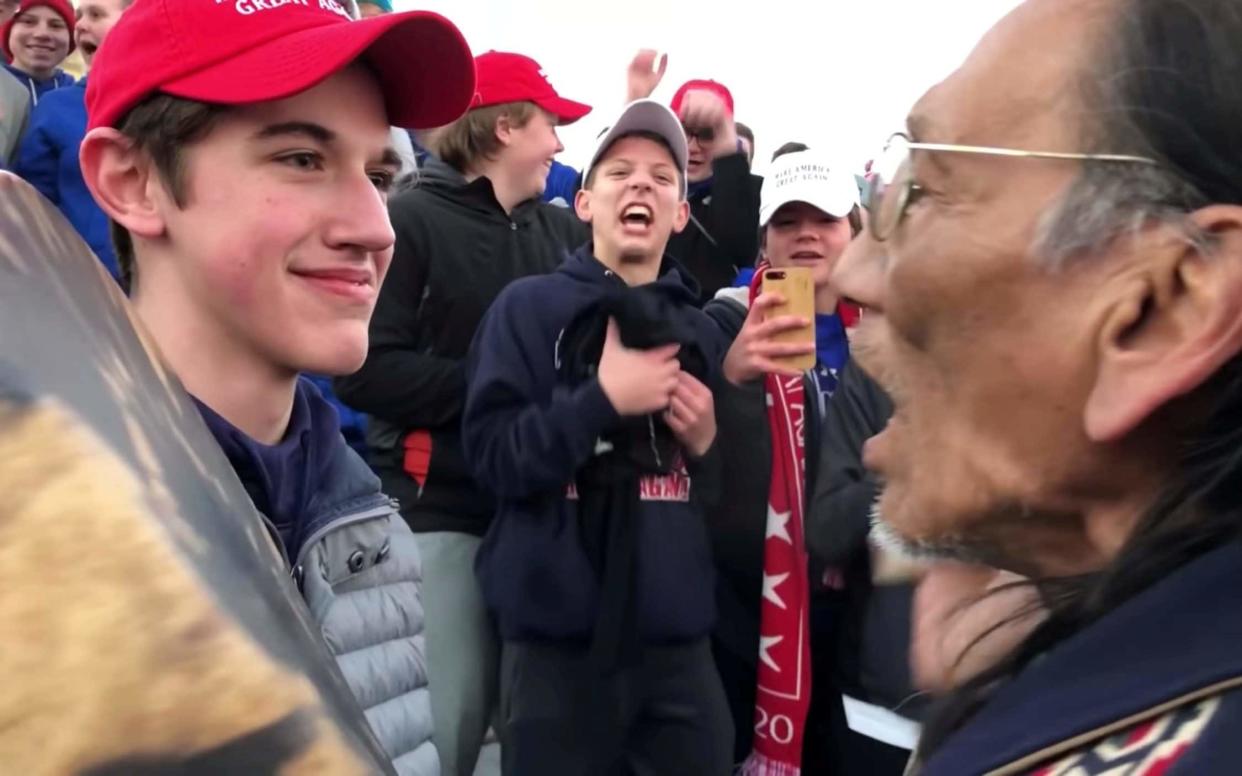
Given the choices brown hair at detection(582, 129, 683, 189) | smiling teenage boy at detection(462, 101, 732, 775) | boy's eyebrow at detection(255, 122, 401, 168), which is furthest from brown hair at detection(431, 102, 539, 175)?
boy's eyebrow at detection(255, 122, 401, 168)

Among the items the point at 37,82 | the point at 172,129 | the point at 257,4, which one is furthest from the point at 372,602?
the point at 37,82

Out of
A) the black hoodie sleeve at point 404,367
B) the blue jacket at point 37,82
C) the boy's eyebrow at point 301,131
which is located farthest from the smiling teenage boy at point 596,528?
the blue jacket at point 37,82

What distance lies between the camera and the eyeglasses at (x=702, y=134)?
4125 millimetres

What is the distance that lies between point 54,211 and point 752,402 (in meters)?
2.28

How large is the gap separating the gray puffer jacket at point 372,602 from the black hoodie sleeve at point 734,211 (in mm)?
2505

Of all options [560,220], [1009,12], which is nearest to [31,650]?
[1009,12]

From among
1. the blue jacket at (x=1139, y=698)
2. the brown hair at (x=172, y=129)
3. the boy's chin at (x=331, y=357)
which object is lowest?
the boy's chin at (x=331, y=357)

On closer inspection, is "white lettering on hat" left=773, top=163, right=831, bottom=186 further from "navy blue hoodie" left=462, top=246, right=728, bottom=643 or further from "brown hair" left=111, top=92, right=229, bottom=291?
"brown hair" left=111, top=92, right=229, bottom=291

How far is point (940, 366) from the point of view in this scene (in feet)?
3.13

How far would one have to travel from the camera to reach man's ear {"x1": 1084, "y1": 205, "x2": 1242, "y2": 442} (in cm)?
77

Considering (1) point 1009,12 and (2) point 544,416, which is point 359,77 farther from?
(2) point 544,416

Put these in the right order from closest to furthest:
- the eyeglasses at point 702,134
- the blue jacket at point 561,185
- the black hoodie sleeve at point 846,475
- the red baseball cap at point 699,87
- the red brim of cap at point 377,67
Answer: the red brim of cap at point 377,67, the black hoodie sleeve at point 846,475, the eyeglasses at point 702,134, the red baseball cap at point 699,87, the blue jacket at point 561,185

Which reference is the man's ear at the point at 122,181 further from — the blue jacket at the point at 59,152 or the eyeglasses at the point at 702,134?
the eyeglasses at the point at 702,134

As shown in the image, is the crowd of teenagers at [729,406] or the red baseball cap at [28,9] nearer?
the crowd of teenagers at [729,406]
